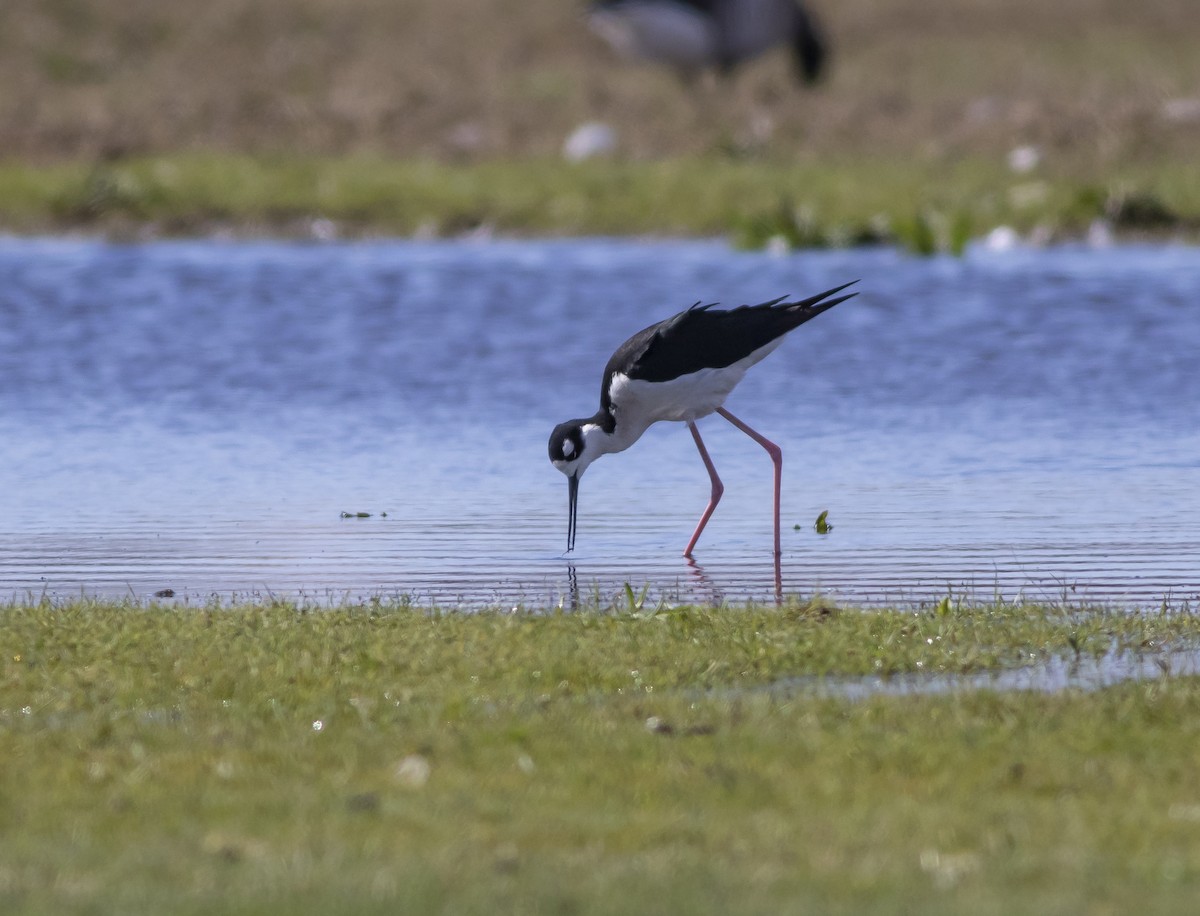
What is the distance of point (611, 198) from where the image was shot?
25.2 metres

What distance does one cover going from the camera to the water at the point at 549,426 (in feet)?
33.7

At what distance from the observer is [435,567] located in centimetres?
1021

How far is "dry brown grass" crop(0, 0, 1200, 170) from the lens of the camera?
28266 millimetres

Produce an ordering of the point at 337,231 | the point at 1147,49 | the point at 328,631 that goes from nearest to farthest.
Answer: the point at 328,631
the point at 337,231
the point at 1147,49

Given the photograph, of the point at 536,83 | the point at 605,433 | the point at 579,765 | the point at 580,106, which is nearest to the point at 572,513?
the point at 605,433

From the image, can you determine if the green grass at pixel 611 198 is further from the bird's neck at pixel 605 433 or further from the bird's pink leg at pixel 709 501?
the bird's neck at pixel 605 433

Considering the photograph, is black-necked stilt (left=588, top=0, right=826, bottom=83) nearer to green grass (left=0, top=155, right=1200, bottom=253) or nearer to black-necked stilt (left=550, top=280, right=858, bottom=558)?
green grass (left=0, top=155, right=1200, bottom=253)

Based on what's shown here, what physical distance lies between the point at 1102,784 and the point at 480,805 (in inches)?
69.7

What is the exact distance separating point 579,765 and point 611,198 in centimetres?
1904

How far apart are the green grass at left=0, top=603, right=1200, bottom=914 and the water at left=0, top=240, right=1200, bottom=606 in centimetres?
105

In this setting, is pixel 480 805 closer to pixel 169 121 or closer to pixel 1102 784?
pixel 1102 784

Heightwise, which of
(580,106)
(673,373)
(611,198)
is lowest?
(673,373)

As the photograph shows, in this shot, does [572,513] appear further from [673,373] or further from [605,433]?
[673,373]

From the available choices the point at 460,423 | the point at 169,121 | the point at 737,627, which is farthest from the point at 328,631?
the point at 169,121
